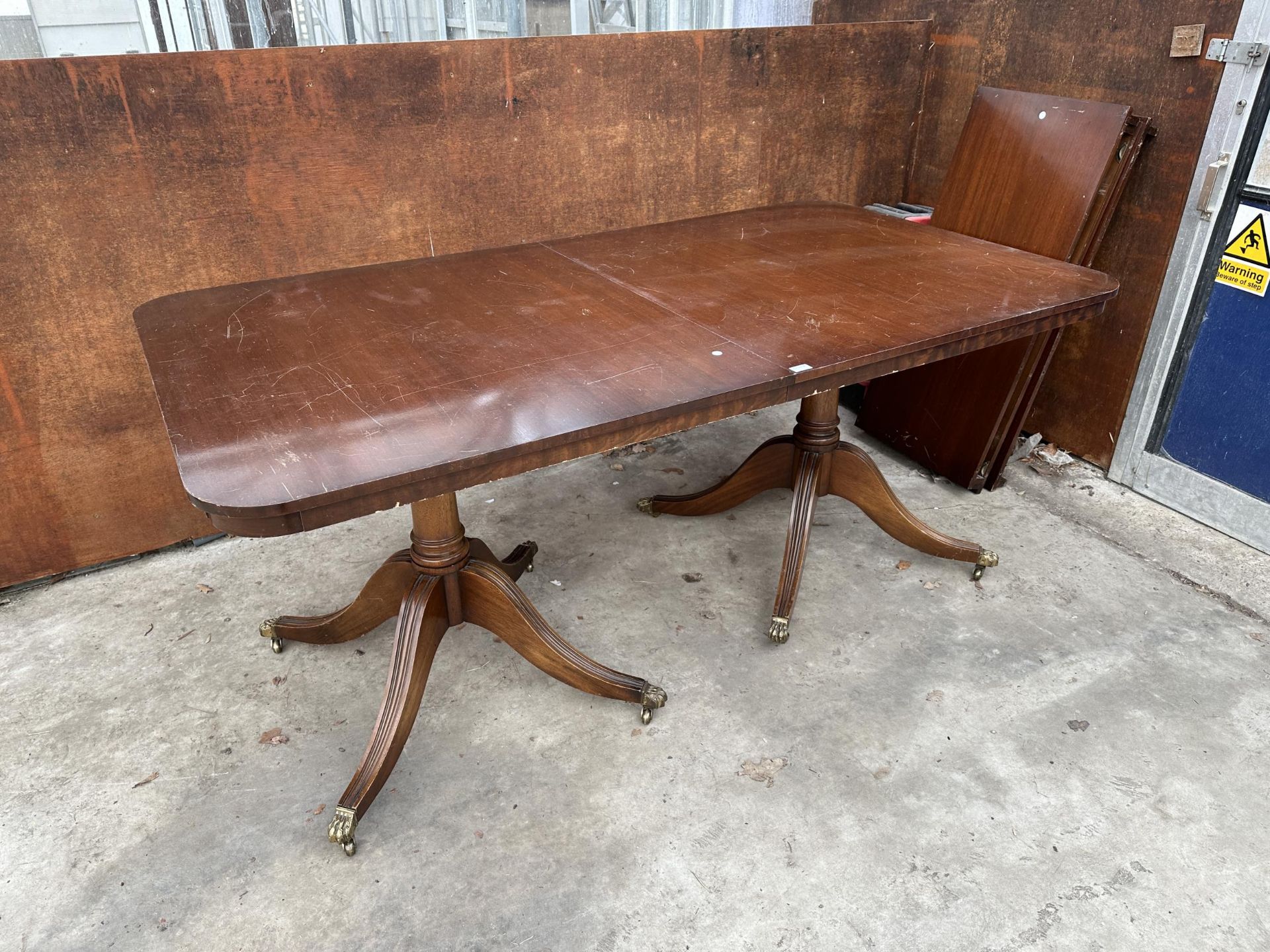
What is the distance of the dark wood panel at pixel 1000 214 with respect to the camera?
2.49 m

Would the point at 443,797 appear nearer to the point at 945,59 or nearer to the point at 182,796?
the point at 182,796

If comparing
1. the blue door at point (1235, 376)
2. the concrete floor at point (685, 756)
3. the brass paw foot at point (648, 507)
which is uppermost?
the blue door at point (1235, 376)

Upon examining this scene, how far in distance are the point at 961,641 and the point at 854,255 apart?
101 cm

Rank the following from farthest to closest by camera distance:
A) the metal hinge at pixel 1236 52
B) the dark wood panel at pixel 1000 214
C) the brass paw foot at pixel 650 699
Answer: the dark wood panel at pixel 1000 214 < the metal hinge at pixel 1236 52 < the brass paw foot at pixel 650 699

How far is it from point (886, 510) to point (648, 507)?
0.72 metres

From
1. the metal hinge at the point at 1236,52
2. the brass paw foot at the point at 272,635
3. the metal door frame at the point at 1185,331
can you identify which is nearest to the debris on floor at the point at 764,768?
the brass paw foot at the point at 272,635

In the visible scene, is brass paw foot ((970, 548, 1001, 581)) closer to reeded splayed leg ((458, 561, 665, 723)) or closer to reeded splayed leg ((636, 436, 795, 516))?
reeded splayed leg ((636, 436, 795, 516))

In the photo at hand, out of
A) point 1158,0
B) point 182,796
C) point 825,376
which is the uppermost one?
point 1158,0

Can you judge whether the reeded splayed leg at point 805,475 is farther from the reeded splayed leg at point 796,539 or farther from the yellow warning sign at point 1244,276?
the yellow warning sign at point 1244,276

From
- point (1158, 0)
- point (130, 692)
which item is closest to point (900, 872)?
point (130, 692)

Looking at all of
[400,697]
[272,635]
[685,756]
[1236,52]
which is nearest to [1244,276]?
[1236,52]

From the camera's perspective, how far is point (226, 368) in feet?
5.10

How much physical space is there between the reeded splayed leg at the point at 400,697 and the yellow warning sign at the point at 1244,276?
7.51 feet

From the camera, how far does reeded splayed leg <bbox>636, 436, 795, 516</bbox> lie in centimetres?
258
